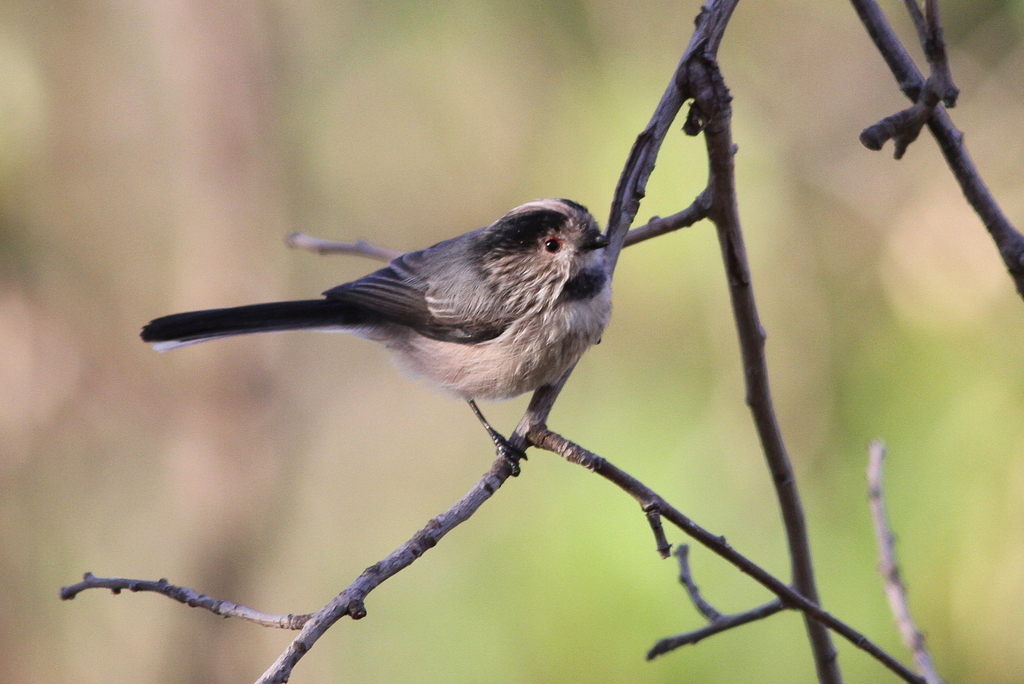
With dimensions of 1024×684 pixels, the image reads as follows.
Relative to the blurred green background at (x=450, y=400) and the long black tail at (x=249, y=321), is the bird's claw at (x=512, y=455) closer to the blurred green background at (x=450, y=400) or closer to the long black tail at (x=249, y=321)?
the long black tail at (x=249, y=321)

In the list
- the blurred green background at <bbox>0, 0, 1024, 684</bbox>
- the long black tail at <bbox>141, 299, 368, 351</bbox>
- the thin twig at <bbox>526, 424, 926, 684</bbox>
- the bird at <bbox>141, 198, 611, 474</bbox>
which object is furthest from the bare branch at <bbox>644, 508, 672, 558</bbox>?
the blurred green background at <bbox>0, 0, 1024, 684</bbox>

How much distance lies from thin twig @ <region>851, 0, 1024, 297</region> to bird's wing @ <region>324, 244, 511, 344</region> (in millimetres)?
1276

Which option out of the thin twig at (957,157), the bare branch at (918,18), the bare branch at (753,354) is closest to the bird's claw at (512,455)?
the bare branch at (753,354)

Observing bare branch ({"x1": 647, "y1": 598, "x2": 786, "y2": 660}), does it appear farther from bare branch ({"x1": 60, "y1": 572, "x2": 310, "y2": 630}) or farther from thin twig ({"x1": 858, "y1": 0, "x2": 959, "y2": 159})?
thin twig ({"x1": 858, "y1": 0, "x2": 959, "y2": 159})

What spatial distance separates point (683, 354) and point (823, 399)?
28.7 inches

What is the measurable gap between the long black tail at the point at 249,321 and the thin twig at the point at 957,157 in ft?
5.81

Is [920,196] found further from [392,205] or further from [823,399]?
[392,205]

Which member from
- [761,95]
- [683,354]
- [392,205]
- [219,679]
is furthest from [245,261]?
[761,95]

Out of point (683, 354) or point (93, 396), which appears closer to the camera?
point (683, 354)

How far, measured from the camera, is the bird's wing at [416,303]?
258 centimetres

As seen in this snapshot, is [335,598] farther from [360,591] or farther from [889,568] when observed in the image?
[889,568]

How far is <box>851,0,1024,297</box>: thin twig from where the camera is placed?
1544 millimetres

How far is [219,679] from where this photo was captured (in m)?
4.88

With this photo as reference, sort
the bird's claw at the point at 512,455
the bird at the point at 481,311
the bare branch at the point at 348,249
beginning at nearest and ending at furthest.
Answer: the bird's claw at the point at 512,455
the bird at the point at 481,311
the bare branch at the point at 348,249
